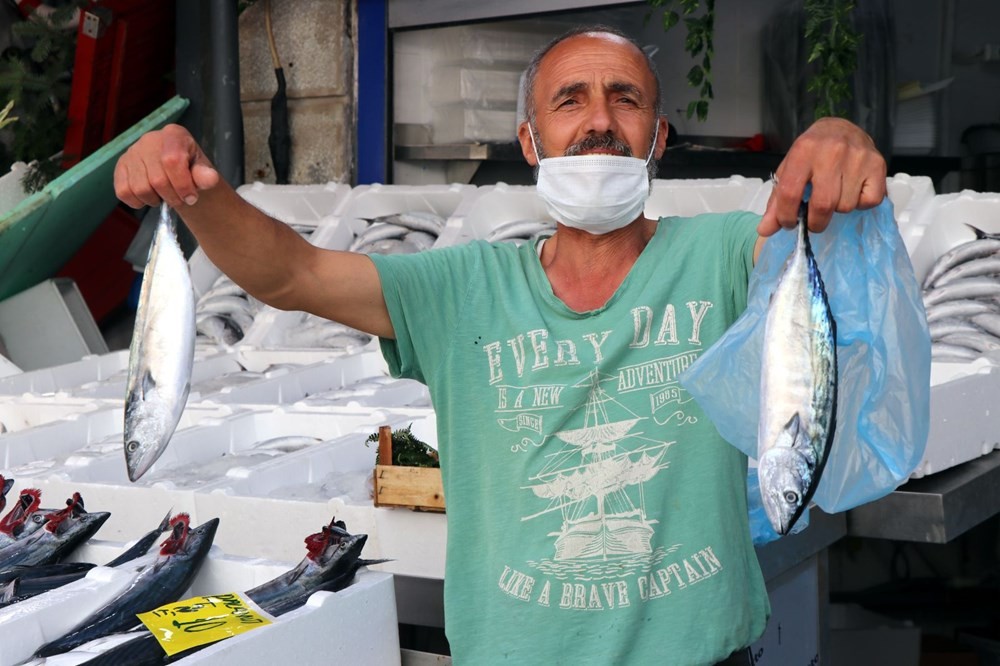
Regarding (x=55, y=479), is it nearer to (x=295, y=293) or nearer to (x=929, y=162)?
(x=295, y=293)

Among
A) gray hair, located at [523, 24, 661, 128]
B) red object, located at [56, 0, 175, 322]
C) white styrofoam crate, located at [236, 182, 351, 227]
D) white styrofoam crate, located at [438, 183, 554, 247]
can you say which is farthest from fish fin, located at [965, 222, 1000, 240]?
red object, located at [56, 0, 175, 322]

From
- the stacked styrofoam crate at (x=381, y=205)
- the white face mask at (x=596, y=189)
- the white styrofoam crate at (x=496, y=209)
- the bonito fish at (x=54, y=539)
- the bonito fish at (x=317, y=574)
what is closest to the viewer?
the white face mask at (x=596, y=189)

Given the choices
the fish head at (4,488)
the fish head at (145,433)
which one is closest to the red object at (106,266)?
the fish head at (4,488)

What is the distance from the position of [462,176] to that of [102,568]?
5464mm

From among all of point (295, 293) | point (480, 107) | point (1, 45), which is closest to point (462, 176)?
point (480, 107)

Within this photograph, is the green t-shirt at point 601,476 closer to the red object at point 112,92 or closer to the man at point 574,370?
the man at point 574,370

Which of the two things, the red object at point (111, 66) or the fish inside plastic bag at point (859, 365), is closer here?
the fish inside plastic bag at point (859, 365)

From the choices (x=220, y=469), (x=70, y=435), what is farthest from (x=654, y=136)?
(x=70, y=435)

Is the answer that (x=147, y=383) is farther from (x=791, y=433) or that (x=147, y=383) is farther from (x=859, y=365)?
(x=859, y=365)

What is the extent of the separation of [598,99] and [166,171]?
69 cm

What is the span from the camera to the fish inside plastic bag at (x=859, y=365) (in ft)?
5.61

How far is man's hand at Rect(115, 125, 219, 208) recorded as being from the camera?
1.75 m

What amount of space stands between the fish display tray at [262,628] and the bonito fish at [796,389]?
1.23 meters

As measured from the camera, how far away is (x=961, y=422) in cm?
351
